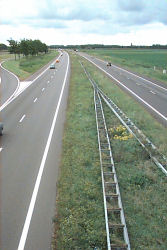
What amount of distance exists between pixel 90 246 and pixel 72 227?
0.88 m

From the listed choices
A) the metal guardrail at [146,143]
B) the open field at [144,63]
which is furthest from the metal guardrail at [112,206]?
the open field at [144,63]

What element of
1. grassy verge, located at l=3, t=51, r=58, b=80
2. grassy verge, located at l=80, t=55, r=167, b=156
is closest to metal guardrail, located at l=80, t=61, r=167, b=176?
grassy verge, located at l=80, t=55, r=167, b=156

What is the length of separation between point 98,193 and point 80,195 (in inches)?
24.5

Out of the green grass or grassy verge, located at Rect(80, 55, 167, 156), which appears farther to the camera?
grassy verge, located at Rect(80, 55, 167, 156)

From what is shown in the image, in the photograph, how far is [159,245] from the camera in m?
7.34

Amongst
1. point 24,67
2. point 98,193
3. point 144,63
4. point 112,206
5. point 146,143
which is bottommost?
point 112,206

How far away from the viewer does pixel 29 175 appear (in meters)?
11.4

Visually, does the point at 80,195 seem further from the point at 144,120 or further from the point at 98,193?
the point at 144,120

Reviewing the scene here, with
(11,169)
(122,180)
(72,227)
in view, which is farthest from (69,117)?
(72,227)

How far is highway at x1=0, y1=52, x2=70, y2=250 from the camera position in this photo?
7.86 m

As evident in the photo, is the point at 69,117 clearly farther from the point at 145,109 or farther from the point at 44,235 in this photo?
the point at 44,235

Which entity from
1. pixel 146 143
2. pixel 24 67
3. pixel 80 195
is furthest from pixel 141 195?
pixel 24 67

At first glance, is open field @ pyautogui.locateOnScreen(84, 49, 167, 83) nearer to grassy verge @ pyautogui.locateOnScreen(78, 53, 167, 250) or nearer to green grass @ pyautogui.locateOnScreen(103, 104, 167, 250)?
grassy verge @ pyautogui.locateOnScreen(78, 53, 167, 250)

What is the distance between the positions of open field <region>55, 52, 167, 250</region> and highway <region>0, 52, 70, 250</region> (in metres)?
0.43
